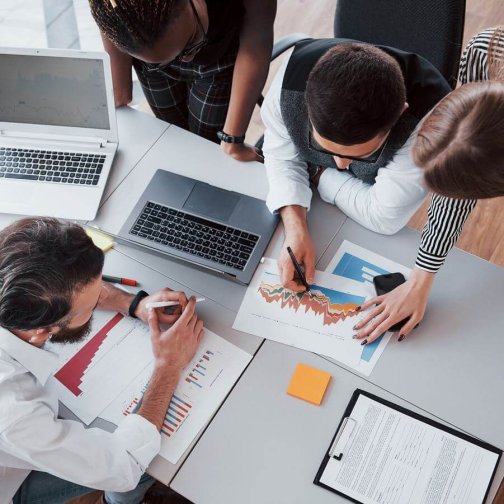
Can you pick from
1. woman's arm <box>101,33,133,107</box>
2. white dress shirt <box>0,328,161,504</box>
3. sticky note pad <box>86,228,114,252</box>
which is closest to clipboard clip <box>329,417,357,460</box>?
white dress shirt <box>0,328,161,504</box>

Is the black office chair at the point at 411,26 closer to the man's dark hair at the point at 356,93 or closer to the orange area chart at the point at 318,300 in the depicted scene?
the man's dark hair at the point at 356,93

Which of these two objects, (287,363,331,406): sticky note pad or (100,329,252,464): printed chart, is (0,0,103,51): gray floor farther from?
(287,363,331,406): sticky note pad

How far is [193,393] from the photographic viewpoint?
1.26 meters

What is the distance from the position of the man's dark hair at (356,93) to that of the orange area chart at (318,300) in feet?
1.25

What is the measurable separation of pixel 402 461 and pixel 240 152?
36.5 inches

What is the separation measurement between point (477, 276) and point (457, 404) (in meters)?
0.34

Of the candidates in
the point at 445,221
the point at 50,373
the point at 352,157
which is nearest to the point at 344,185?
the point at 352,157

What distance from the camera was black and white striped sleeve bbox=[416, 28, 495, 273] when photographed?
1.33m

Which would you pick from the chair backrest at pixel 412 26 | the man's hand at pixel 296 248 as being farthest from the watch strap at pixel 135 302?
the chair backrest at pixel 412 26

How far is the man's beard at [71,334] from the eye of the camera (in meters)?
1.20

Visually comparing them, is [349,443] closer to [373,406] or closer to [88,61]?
[373,406]

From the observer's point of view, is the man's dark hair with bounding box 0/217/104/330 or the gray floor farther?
the gray floor

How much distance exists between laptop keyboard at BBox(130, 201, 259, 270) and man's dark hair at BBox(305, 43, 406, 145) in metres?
0.39

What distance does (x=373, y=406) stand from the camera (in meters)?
1.23
